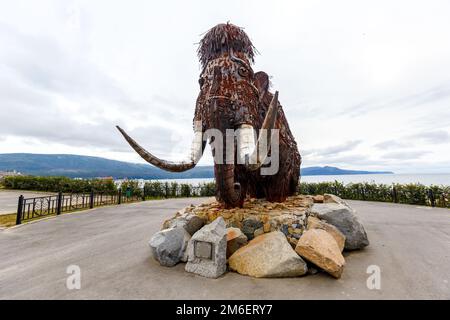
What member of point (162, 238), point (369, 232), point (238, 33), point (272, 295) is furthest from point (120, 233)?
point (369, 232)

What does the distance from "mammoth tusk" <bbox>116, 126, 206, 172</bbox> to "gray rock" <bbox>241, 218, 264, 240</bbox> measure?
52.8 inches

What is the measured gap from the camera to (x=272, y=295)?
2.36 metres

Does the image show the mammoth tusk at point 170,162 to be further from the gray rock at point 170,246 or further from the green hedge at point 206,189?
the green hedge at point 206,189

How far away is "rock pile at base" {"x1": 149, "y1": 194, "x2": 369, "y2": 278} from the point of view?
9.20 ft

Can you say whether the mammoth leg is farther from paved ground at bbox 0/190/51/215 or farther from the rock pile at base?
paved ground at bbox 0/190/51/215

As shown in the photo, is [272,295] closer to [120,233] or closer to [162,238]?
[162,238]

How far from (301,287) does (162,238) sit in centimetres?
214

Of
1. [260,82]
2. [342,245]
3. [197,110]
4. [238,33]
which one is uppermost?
[238,33]

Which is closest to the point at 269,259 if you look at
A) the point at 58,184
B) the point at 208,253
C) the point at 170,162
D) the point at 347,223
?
the point at 208,253

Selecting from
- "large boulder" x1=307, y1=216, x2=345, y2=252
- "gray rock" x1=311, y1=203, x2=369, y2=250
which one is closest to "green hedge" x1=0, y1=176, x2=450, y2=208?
"gray rock" x1=311, y1=203, x2=369, y2=250

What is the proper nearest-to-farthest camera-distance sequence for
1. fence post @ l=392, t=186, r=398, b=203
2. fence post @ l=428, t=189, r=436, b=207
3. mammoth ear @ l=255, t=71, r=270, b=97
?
mammoth ear @ l=255, t=71, r=270, b=97, fence post @ l=428, t=189, r=436, b=207, fence post @ l=392, t=186, r=398, b=203

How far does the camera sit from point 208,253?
2957mm

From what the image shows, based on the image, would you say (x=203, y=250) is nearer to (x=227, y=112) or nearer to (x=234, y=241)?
(x=234, y=241)

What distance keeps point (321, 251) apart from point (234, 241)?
1.25 metres
